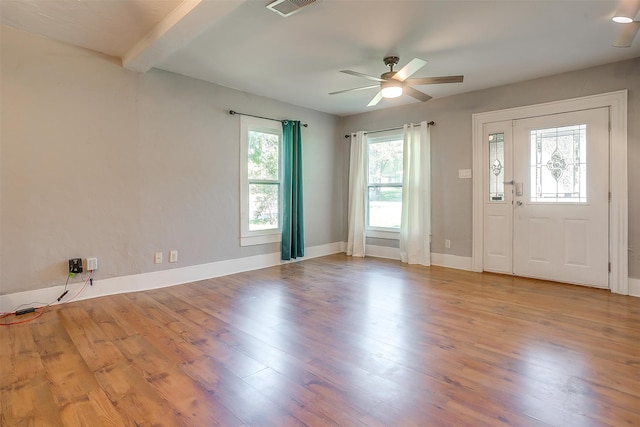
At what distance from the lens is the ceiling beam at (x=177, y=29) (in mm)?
2428

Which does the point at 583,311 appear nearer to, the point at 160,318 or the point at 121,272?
the point at 160,318

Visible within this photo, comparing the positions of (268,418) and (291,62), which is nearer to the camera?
(268,418)

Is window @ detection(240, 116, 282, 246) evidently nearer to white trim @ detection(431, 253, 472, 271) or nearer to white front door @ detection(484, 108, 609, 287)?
white trim @ detection(431, 253, 472, 271)

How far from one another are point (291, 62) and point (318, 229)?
119 inches

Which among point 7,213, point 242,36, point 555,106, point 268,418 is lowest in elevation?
point 268,418

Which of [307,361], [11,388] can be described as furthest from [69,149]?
[307,361]

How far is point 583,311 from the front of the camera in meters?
3.14

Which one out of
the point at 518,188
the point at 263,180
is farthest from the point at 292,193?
the point at 518,188

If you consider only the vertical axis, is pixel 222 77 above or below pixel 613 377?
above

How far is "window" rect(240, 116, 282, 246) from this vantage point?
4.79 m

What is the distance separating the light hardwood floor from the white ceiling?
8.10ft

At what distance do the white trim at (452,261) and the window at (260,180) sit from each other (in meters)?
2.48

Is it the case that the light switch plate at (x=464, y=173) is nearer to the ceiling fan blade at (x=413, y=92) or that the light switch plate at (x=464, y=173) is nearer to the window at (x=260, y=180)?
the ceiling fan blade at (x=413, y=92)

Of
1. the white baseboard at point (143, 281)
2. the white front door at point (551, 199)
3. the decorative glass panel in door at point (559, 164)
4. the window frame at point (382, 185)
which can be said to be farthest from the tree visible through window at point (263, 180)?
the decorative glass panel in door at point (559, 164)
